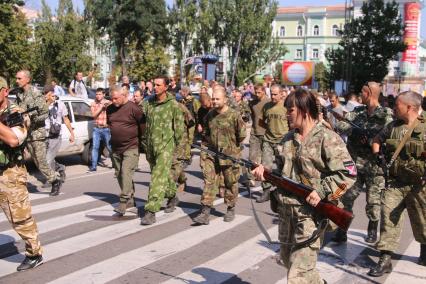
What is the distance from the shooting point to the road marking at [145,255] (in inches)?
203

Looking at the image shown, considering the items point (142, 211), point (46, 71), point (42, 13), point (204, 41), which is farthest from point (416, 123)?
point (204, 41)

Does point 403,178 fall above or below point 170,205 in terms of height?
above

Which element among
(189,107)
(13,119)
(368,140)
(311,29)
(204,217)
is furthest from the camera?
(311,29)

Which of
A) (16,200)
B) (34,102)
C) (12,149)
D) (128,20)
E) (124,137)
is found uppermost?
(128,20)

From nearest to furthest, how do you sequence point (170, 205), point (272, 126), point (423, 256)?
point (423, 256) → point (170, 205) → point (272, 126)

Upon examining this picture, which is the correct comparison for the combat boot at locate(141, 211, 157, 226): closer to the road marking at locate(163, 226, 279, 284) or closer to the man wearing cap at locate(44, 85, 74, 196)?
the road marking at locate(163, 226, 279, 284)

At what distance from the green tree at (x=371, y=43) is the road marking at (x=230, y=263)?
42.6 m

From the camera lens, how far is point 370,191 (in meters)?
6.41

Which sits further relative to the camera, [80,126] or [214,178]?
[80,126]

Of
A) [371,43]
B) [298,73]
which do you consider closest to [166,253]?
[298,73]

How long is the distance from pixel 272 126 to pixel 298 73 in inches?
1230

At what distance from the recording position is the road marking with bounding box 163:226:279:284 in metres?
5.19

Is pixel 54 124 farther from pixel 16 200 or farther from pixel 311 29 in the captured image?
pixel 311 29

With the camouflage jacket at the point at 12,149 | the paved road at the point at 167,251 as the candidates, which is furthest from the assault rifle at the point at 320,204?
the camouflage jacket at the point at 12,149
